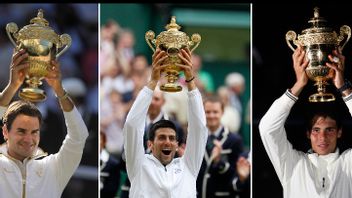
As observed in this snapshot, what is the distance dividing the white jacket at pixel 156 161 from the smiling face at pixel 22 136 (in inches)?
26.2

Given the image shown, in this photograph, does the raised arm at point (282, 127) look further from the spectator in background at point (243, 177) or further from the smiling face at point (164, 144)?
the spectator in background at point (243, 177)

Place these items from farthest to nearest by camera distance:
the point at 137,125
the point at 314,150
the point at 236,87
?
the point at 236,87, the point at 314,150, the point at 137,125

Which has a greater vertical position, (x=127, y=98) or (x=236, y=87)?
(x=236, y=87)

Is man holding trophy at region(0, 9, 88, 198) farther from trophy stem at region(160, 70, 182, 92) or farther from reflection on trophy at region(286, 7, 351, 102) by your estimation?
reflection on trophy at region(286, 7, 351, 102)

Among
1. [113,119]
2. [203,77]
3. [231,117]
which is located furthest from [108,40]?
[231,117]

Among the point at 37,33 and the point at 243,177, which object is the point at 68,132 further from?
the point at 243,177

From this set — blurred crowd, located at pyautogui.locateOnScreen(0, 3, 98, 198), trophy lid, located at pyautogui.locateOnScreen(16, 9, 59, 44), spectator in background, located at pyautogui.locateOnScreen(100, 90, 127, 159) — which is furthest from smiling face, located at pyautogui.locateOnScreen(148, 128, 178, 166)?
blurred crowd, located at pyautogui.locateOnScreen(0, 3, 98, 198)

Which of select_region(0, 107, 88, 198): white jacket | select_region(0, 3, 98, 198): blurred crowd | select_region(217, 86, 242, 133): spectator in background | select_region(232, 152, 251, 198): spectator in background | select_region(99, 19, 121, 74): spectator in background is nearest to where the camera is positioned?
select_region(0, 107, 88, 198): white jacket

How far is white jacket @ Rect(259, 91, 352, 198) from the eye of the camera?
5.19 meters

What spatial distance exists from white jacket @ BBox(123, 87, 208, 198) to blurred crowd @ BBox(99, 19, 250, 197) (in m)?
1.50

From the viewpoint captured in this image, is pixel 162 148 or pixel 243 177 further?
pixel 243 177

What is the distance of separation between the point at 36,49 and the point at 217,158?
2.65 metres

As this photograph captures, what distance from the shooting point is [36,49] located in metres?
5.20

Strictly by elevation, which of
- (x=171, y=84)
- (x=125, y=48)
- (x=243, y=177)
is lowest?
(x=243, y=177)
